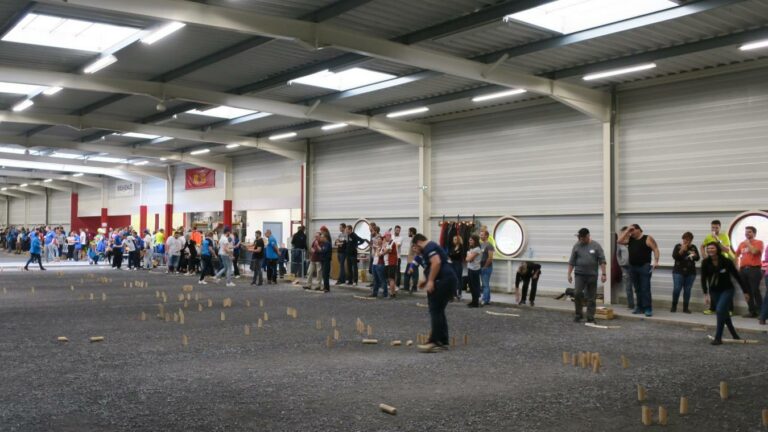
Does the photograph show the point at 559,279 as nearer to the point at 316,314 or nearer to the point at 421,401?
the point at 316,314

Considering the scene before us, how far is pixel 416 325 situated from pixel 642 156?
7.28 meters

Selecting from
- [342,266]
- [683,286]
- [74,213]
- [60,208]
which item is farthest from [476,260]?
[60,208]

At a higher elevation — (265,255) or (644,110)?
(644,110)

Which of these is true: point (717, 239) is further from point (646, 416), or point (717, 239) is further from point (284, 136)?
point (284, 136)

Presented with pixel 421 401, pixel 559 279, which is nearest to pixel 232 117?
pixel 559 279

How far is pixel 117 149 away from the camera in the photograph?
27562 millimetres

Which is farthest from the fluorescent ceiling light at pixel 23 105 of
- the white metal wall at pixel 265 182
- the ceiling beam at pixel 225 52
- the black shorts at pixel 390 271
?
the black shorts at pixel 390 271

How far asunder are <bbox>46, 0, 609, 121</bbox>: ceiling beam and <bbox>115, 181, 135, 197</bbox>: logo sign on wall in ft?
98.5

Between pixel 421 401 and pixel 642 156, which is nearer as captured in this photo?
pixel 421 401

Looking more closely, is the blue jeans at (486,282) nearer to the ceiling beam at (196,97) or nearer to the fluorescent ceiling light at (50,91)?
the ceiling beam at (196,97)

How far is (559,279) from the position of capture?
55.6 ft

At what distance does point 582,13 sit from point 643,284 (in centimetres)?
568

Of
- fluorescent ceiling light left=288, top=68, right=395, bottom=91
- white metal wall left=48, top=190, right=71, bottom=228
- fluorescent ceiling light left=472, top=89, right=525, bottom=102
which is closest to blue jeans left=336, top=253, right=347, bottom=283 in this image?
fluorescent ceiling light left=288, top=68, right=395, bottom=91

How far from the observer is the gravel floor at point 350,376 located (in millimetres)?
5828
